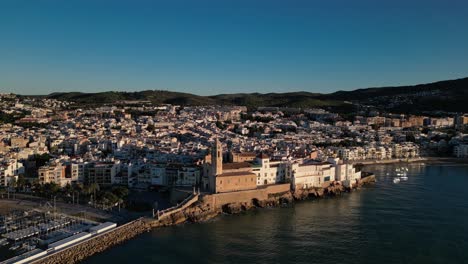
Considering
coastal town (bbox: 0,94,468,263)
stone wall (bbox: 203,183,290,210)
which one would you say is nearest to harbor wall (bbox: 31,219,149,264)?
coastal town (bbox: 0,94,468,263)

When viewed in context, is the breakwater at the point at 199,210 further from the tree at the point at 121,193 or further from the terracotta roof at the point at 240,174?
the tree at the point at 121,193

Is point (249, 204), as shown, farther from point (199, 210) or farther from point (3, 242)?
point (3, 242)

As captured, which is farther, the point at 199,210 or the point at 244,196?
the point at 244,196

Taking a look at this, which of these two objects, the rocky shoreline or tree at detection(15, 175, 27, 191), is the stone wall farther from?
tree at detection(15, 175, 27, 191)

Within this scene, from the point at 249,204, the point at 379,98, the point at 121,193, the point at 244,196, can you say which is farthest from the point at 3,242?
the point at 379,98

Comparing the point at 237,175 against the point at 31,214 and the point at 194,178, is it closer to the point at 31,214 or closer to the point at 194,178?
the point at 194,178

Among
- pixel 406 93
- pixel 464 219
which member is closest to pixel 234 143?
pixel 464 219

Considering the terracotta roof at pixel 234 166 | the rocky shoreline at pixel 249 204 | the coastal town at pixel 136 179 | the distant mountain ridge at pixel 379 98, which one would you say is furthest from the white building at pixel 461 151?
the distant mountain ridge at pixel 379 98
